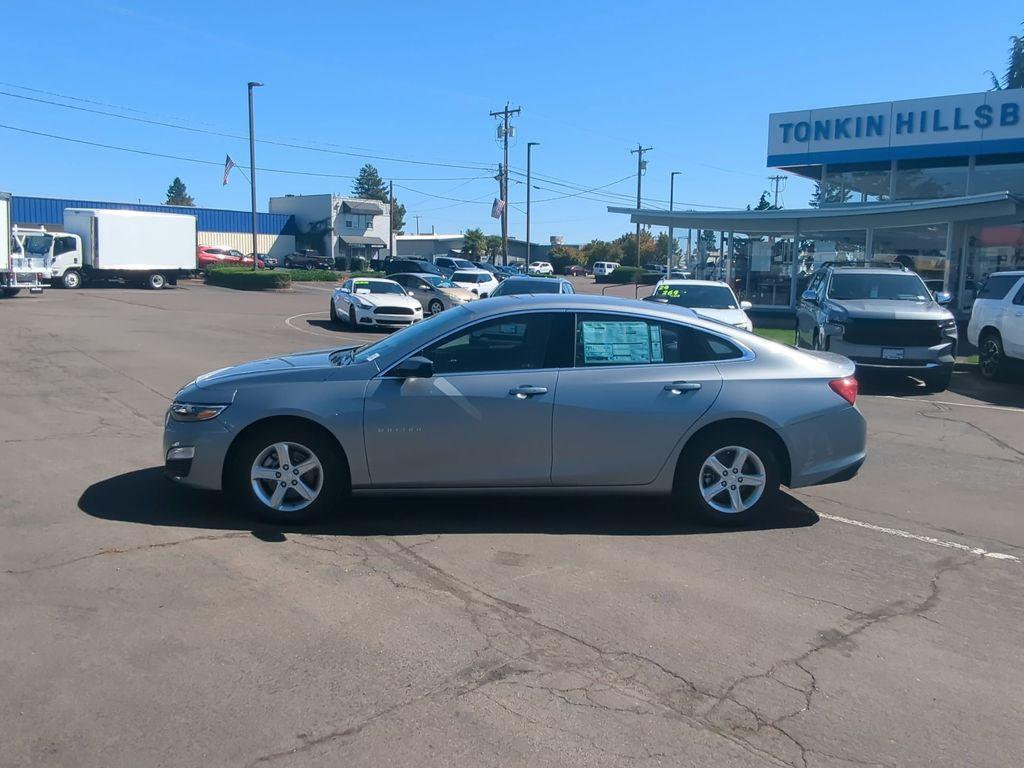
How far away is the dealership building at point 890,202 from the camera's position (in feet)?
82.6

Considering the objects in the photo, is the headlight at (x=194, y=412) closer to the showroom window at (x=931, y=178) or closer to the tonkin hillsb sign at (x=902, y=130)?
the tonkin hillsb sign at (x=902, y=130)

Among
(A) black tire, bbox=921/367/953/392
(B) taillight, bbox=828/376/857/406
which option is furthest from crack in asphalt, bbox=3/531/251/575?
(A) black tire, bbox=921/367/953/392

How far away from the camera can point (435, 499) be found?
21.2 ft

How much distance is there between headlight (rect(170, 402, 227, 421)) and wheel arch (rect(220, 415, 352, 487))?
0.21 metres

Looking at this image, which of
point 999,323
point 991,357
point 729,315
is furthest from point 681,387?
point 991,357

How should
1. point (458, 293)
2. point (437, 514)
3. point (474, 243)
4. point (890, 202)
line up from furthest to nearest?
point (474, 243)
point (890, 202)
point (458, 293)
point (437, 514)

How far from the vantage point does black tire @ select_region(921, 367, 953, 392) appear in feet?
44.0

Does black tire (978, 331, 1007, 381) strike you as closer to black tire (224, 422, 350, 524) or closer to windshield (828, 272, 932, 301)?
windshield (828, 272, 932, 301)

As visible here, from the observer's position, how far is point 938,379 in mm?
13594

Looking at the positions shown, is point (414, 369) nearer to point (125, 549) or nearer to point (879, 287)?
point (125, 549)

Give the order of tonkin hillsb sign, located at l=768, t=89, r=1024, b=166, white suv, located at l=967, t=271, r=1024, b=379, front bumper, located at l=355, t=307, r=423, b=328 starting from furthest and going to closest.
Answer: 1. tonkin hillsb sign, located at l=768, t=89, r=1024, b=166
2. front bumper, located at l=355, t=307, r=423, b=328
3. white suv, located at l=967, t=271, r=1024, b=379

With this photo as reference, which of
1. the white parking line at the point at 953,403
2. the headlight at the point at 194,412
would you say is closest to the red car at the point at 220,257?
the white parking line at the point at 953,403

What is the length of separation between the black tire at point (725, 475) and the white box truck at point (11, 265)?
29.2 m

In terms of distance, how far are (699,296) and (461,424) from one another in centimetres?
1112
